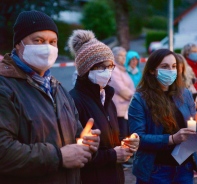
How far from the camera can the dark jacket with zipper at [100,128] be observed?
11.5 feet

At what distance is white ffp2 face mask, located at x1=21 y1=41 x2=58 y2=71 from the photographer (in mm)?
2803

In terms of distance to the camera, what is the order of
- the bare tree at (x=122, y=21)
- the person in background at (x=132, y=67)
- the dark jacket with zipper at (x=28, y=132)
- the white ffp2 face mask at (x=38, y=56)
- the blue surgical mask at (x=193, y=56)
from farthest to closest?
1. the bare tree at (x=122, y=21)
2. the person in background at (x=132, y=67)
3. the blue surgical mask at (x=193, y=56)
4. the white ffp2 face mask at (x=38, y=56)
5. the dark jacket with zipper at (x=28, y=132)

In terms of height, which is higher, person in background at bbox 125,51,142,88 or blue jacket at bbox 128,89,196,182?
person in background at bbox 125,51,142,88

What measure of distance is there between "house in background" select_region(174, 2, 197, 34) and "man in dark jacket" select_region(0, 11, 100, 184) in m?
47.9

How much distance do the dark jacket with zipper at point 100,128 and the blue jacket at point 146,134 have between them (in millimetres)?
392

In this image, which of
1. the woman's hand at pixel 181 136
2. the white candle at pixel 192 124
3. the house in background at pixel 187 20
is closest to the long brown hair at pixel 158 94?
the woman's hand at pixel 181 136

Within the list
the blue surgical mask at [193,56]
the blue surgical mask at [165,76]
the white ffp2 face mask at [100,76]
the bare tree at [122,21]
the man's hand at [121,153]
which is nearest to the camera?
the man's hand at [121,153]

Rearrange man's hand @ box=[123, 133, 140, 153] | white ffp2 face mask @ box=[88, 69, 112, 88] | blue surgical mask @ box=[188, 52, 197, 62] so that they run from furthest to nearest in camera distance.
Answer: blue surgical mask @ box=[188, 52, 197, 62] → white ffp2 face mask @ box=[88, 69, 112, 88] → man's hand @ box=[123, 133, 140, 153]

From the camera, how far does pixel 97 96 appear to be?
3.71m

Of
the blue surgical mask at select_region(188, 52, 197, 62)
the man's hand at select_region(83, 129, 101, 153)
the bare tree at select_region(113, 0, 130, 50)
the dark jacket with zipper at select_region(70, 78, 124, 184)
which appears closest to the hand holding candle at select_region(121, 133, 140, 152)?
the dark jacket with zipper at select_region(70, 78, 124, 184)

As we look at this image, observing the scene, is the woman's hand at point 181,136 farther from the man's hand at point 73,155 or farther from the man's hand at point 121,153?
the man's hand at point 73,155

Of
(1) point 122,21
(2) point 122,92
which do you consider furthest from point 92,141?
(1) point 122,21

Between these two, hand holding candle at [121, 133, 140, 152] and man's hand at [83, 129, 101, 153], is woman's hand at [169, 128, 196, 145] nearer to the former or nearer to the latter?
hand holding candle at [121, 133, 140, 152]

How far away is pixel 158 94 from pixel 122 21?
19.2m
